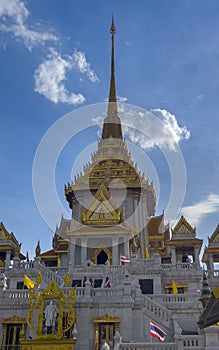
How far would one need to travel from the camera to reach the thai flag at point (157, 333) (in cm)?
2238

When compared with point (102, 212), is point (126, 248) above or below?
below

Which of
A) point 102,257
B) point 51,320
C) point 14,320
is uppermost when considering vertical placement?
point 102,257

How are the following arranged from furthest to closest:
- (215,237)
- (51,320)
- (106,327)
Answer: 1. (215,237)
2. (106,327)
3. (51,320)

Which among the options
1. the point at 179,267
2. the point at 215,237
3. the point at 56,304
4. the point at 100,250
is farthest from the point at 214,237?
the point at 56,304

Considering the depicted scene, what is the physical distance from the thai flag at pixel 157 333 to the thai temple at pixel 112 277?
2.0 inches

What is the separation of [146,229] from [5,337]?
24483 mm

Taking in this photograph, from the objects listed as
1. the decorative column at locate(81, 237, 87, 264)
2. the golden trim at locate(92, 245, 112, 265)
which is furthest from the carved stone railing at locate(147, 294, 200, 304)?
the decorative column at locate(81, 237, 87, 264)

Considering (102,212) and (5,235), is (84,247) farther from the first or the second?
(5,235)

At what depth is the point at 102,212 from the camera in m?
43.1

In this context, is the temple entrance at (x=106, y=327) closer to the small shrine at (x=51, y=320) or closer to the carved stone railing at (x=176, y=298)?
the small shrine at (x=51, y=320)

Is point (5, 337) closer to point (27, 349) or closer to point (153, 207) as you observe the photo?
point (27, 349)

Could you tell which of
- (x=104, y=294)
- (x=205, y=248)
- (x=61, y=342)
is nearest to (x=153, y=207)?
(x=205, y=248)

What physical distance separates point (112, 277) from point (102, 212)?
13.1 metres

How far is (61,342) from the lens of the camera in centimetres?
2180
